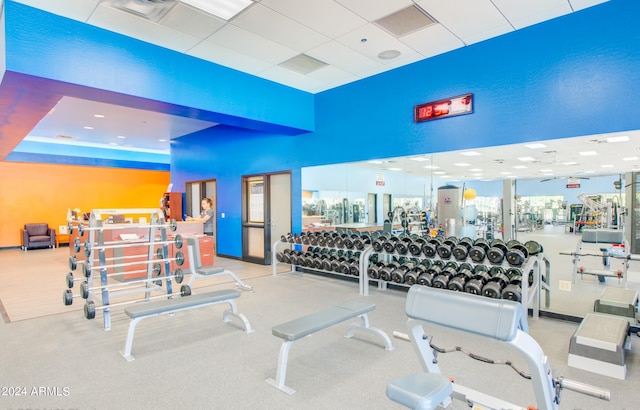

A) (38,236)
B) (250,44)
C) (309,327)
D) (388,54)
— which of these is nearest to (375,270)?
(309,327)

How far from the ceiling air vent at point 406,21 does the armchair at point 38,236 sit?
1095 centimetres

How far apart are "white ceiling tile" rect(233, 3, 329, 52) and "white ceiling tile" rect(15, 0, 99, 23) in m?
1.34

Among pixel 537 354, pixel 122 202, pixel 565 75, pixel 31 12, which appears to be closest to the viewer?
pixel 537 354

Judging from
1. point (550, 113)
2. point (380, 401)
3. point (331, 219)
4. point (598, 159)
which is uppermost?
point (550, 113)

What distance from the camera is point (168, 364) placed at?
2.75 m

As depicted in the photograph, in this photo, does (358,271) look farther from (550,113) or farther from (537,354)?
(537,354)

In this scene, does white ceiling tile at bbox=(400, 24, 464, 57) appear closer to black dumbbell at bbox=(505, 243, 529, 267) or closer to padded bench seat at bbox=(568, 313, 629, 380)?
black dumbbell at bbox=(505, 243, 529, 267)

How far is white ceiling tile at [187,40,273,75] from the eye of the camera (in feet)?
13.9

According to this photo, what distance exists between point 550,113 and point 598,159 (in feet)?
2.47

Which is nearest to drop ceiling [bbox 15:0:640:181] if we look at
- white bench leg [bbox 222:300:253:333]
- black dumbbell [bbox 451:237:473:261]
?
black dumbbell [bbox 451:237:473:261]

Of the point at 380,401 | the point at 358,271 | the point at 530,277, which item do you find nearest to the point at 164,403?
the point at 380,401

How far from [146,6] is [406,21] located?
2.55 meters

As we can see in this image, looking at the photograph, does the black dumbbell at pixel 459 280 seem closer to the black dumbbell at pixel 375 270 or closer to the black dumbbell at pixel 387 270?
the black dumbbell at pixel 387 270

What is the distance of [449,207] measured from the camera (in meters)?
4.74
